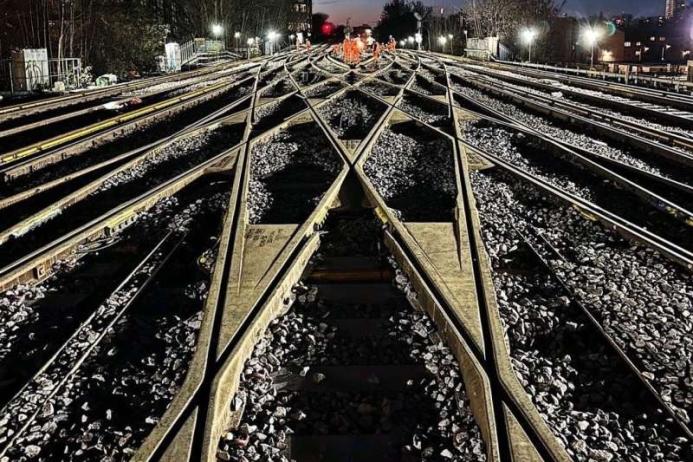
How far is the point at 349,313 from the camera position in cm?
466

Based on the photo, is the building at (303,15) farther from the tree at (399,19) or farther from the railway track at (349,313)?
the railway track at (349,313)

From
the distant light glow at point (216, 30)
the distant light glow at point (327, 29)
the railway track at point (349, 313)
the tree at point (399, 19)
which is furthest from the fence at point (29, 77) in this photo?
the distant light glow at point (327, 29)

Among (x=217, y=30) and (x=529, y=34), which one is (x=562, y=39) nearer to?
(x=529, y=34)

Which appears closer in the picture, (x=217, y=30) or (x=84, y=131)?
(x=84, y=131)

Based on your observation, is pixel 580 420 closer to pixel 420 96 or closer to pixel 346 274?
pixel 346 274

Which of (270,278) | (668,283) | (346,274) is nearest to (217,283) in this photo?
(270,278)

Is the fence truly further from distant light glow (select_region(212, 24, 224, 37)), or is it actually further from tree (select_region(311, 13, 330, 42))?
tree (select_region(311, 13, 330, 42))

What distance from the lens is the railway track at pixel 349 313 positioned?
3.25 m

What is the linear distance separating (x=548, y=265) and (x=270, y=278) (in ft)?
7.87

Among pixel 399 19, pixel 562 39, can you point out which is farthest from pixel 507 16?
pixel 399 19

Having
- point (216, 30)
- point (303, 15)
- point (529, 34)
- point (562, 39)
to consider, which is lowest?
point (529, 34)

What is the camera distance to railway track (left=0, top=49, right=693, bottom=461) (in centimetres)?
325

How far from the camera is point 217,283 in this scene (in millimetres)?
4586

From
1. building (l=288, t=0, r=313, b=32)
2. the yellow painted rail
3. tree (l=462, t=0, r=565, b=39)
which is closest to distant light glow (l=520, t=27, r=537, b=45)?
tree (l=462, t=0, r=565, b=39)
